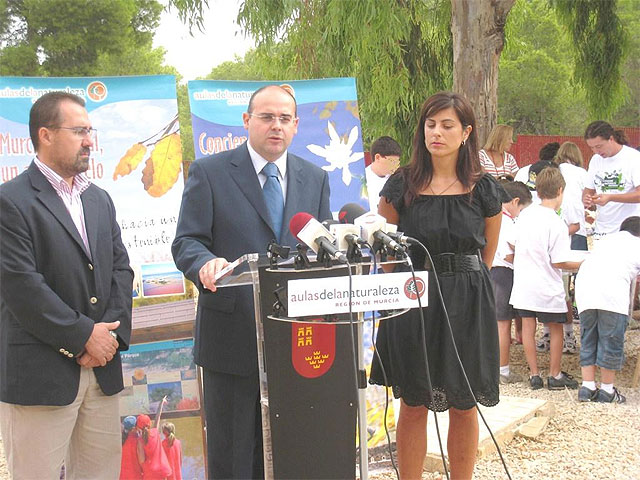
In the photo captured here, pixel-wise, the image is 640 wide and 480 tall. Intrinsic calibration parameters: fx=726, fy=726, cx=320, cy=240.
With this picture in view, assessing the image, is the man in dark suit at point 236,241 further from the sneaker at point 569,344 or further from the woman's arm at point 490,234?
the sneaker at point 569,344

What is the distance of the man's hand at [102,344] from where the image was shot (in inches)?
113

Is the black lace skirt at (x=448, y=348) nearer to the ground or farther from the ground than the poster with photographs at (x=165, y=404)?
farther from the ground

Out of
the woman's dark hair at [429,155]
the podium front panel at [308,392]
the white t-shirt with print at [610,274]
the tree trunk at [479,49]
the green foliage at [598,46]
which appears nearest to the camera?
the podium front panel at [308,392]

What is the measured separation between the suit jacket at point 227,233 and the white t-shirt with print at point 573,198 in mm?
5195

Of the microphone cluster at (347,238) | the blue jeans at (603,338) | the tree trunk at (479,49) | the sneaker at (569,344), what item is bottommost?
the sneaker at (569,344)

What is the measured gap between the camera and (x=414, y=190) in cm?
319

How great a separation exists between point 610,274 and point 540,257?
1.95 ft

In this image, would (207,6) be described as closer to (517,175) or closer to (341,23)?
(341,23)

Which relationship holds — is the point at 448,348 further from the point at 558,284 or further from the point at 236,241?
the point at 558,284

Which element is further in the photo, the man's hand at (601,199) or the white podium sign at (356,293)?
the man's hand at (601,199)

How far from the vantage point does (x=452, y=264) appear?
311cm

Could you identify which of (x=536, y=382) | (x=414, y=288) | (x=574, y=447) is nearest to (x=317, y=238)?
(x=414, y=288)

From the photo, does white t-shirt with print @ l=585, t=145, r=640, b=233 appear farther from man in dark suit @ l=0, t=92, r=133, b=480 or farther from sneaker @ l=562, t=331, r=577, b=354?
man in dark suit @ l=0, t=92, r=133, b=480

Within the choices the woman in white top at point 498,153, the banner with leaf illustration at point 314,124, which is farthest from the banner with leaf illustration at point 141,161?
the woman in white top at point 498,153
